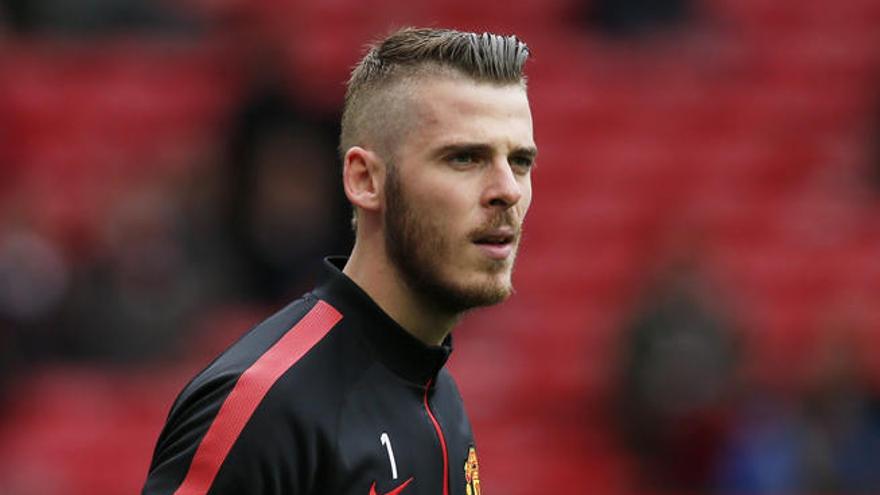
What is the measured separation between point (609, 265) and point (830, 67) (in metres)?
2.33

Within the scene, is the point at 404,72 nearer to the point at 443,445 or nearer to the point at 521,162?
the point at 521,162

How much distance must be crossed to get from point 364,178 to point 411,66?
23 centimetres

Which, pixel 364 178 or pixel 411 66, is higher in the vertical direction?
pixel 411 66

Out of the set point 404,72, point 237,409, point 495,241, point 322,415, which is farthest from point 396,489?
point 404,72

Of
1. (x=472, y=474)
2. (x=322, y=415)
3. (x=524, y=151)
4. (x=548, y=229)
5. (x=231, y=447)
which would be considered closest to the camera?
(x=231, y=447)

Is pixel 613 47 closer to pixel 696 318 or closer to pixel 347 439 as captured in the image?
pixel 696 318

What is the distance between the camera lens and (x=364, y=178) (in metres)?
3.55

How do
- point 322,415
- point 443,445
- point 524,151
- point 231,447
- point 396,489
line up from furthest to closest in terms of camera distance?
point 443,445 → point 524,151 → point 396,489 → point 322,415 → point 231,447

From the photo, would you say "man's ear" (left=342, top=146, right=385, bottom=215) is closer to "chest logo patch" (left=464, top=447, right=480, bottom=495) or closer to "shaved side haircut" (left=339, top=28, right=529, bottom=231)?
"shaved side haircut" (left=339, top=28, right=529, bottom=231)

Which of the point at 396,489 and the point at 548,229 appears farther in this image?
the point at 548,229

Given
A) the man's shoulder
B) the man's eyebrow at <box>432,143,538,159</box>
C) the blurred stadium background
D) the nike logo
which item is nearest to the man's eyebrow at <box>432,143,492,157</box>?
the man's eyebrow at <box>432,143,538,159</box>

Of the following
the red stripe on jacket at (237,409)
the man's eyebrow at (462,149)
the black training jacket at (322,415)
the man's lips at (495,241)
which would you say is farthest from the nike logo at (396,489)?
the man's eyebrow at (462,149)

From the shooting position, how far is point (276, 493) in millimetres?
3148

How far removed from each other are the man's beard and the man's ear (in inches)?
1.0
